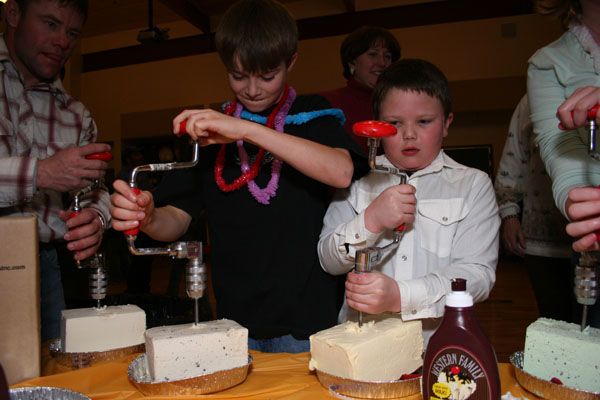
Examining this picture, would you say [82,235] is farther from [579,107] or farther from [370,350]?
[579,107]

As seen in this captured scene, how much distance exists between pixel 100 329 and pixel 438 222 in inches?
30.2

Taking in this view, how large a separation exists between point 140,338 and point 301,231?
0.42m

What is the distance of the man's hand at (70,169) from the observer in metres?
1.27

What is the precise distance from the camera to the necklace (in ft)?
4.04

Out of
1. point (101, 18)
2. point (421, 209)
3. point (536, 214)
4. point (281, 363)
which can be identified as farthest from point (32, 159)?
point (101, 18)

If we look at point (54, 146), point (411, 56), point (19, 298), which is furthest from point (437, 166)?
point (411, 56)

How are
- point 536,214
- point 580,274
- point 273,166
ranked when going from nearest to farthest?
point 580,274
point 273,166
point 536,214

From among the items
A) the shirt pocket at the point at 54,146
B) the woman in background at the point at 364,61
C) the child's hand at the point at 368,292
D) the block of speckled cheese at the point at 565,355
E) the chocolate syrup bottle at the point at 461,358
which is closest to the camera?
the chocolate syrup bottle at the point at 461,358

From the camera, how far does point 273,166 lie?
1.26 meters

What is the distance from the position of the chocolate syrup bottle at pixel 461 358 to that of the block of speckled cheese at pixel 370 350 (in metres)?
0.13

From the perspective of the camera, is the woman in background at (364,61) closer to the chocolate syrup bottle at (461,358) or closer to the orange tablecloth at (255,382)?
the orange tablecloth at (255,382)

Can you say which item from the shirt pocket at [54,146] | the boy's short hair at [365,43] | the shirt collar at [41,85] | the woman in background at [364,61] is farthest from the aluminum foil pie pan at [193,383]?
the boy's short hair at [365,43]

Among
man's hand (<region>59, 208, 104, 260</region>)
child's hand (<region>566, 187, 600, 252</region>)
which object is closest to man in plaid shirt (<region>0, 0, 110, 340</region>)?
man's hand (<region>59, 208, 104, 260</region>)

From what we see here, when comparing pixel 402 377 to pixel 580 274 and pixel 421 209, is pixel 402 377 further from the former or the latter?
pixel 421 209
